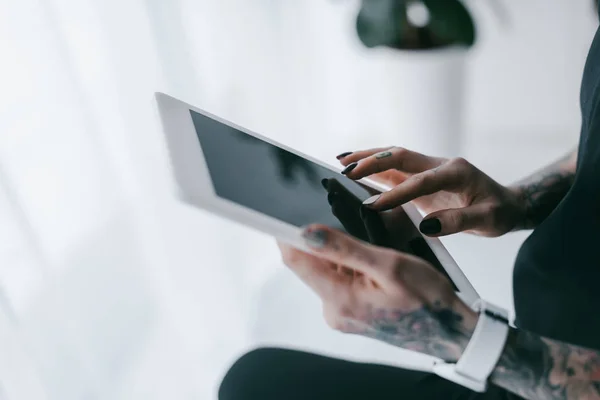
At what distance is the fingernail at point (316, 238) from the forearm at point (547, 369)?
0.21m

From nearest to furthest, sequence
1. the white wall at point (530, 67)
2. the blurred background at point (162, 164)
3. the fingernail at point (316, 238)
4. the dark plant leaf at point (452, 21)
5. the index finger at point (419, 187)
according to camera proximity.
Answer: the fingernail at point (316, 238) → the index finger at point (419, 187) → the blurred background at point (162, 164) → the dark plant leaf at point (452, 21) → the white wall at point (530, 67)

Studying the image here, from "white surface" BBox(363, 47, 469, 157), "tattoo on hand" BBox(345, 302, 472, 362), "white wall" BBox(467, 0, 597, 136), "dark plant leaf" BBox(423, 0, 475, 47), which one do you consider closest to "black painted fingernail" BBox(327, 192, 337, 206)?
"tattoo on hand" BBox(345, 302, 472, 362)

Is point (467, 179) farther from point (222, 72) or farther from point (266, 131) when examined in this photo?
point (266, 131)

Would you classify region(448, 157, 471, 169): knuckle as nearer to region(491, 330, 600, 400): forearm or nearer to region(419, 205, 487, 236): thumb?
region(419, 205, 487, 236): thumb

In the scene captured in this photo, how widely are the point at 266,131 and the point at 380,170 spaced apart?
878 millimetres

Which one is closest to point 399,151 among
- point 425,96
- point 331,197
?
point 331,197

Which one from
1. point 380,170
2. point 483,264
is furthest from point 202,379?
point 380,170

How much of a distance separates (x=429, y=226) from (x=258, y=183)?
0.53 feet

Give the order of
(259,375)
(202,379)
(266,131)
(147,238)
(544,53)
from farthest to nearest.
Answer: (544,53) → (266,131) → (202,379) → (147,238) → (259,375)

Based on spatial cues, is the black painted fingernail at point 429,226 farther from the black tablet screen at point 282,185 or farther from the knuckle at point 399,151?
the knuckle at point 399,151

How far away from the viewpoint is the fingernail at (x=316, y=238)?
1.47 feet

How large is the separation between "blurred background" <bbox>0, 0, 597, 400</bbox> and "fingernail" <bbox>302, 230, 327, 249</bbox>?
164mm

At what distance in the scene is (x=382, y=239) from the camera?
0.53 metres

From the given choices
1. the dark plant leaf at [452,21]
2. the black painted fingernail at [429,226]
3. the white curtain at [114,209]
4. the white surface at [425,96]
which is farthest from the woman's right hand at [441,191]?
the white surface at [425,96]
